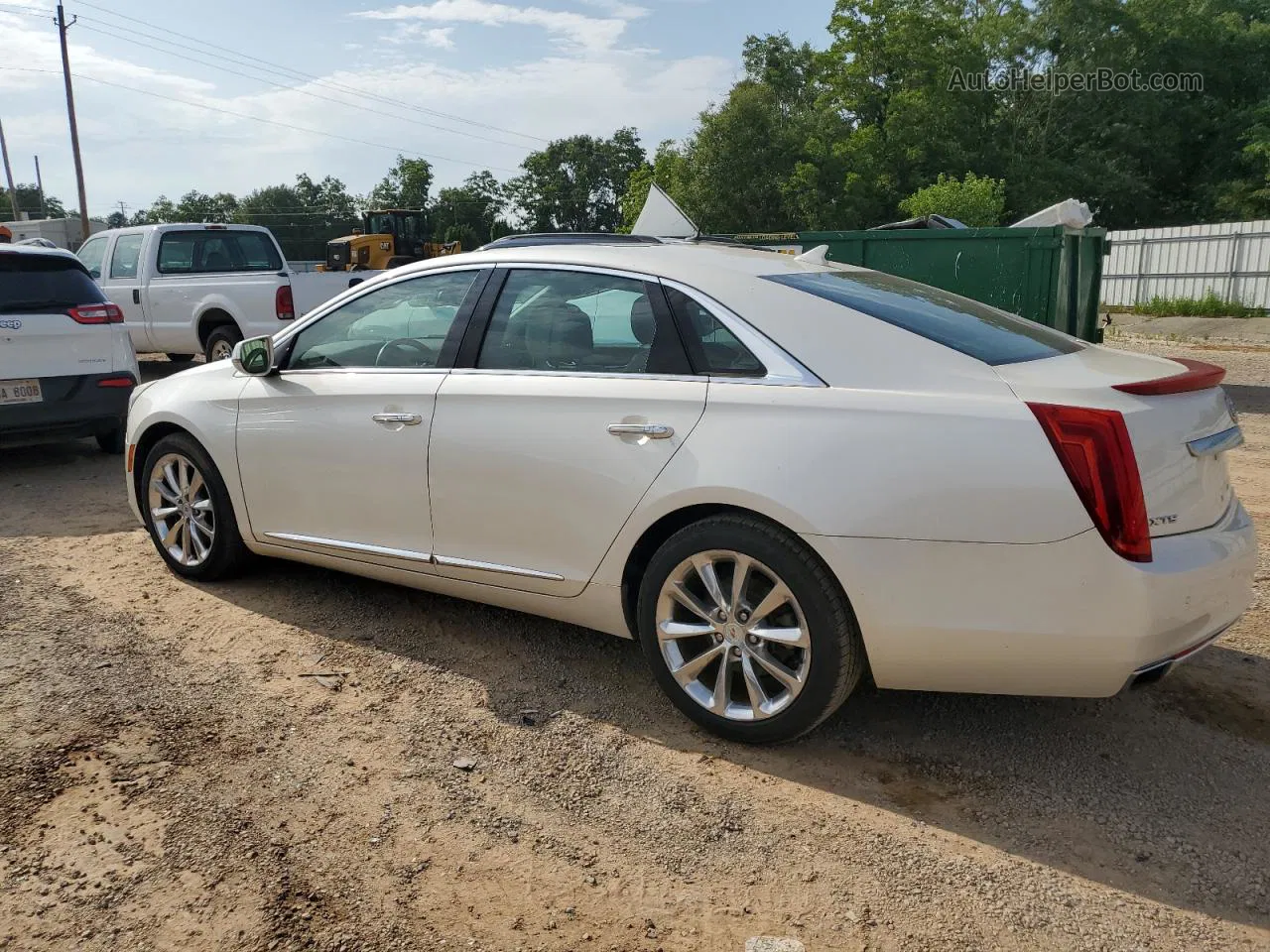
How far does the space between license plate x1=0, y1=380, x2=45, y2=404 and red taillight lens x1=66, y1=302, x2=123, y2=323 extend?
0.59m

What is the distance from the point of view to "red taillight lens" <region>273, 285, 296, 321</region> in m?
11.2

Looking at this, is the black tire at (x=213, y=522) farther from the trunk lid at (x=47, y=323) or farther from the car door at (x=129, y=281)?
the car door at (x=129, y=281)

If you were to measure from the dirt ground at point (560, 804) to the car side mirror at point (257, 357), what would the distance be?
1.13m

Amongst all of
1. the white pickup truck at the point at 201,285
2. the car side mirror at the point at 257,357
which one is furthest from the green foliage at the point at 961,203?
the car side mirror at the point at 257,357

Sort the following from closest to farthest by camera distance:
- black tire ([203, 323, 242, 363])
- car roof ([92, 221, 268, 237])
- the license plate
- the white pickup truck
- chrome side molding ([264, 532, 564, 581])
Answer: chrome side molding ([264, 532, 564, 581]) < the license plate < the white pickup truck < black tire ([203, 323, 242, 363]) < car roof ([92, 221, 268, 237])

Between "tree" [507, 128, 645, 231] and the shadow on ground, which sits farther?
"tree" [507, 128, 645, 231]

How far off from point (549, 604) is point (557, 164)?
289 feet

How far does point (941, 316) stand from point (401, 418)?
2.03 m

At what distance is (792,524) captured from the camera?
3.04 meters

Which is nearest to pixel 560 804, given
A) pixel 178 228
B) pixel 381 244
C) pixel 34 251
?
pixel 34 251

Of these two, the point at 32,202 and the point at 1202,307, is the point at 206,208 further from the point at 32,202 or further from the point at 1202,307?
the point at 1202,307

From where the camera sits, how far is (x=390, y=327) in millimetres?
4332

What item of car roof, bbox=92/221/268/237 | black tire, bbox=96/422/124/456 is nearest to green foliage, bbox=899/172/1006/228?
car roof, bbox=92/221/268/237

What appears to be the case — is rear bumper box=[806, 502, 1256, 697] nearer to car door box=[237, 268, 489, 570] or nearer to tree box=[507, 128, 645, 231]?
car door box=[237, 268, 489, 570]
